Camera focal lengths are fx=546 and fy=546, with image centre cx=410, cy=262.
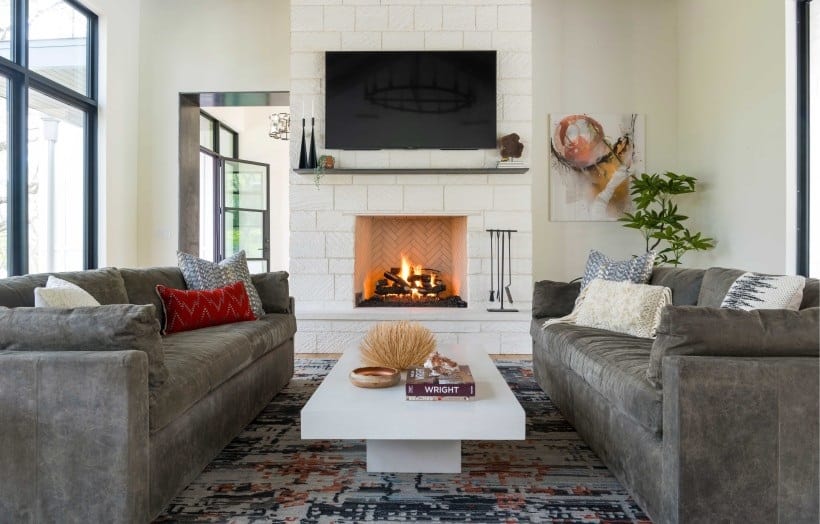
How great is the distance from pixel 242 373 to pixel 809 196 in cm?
388

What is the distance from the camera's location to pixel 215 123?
725cm

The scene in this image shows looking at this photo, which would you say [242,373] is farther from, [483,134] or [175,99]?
[175,99]

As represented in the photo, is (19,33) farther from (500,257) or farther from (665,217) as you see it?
(665,217)

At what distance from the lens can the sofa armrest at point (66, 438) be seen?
5.18 ft

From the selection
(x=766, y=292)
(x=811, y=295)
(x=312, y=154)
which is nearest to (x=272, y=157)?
(x=312, y=154)

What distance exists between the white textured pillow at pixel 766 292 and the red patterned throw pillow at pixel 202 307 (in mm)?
2471

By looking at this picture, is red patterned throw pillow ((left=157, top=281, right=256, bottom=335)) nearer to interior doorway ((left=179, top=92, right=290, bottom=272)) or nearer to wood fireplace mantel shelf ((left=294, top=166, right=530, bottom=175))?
wood fireplace mantel shelf ((left=294, top=166, right=530, bottom=175))

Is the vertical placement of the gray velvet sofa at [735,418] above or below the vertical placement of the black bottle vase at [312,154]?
below

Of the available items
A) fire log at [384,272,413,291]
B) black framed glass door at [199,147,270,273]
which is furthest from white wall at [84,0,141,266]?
fire log at [384,272,413,291]

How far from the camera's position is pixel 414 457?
2143 millimetres

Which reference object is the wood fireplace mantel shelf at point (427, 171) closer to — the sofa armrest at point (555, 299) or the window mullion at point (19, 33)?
the sofa armrest at point (555, 299)

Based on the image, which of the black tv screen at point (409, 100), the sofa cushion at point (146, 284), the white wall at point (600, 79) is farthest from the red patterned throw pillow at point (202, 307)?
the white wall at point (600, 79)

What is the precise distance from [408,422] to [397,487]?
1.16ft

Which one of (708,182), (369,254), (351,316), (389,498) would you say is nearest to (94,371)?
(389,498)
